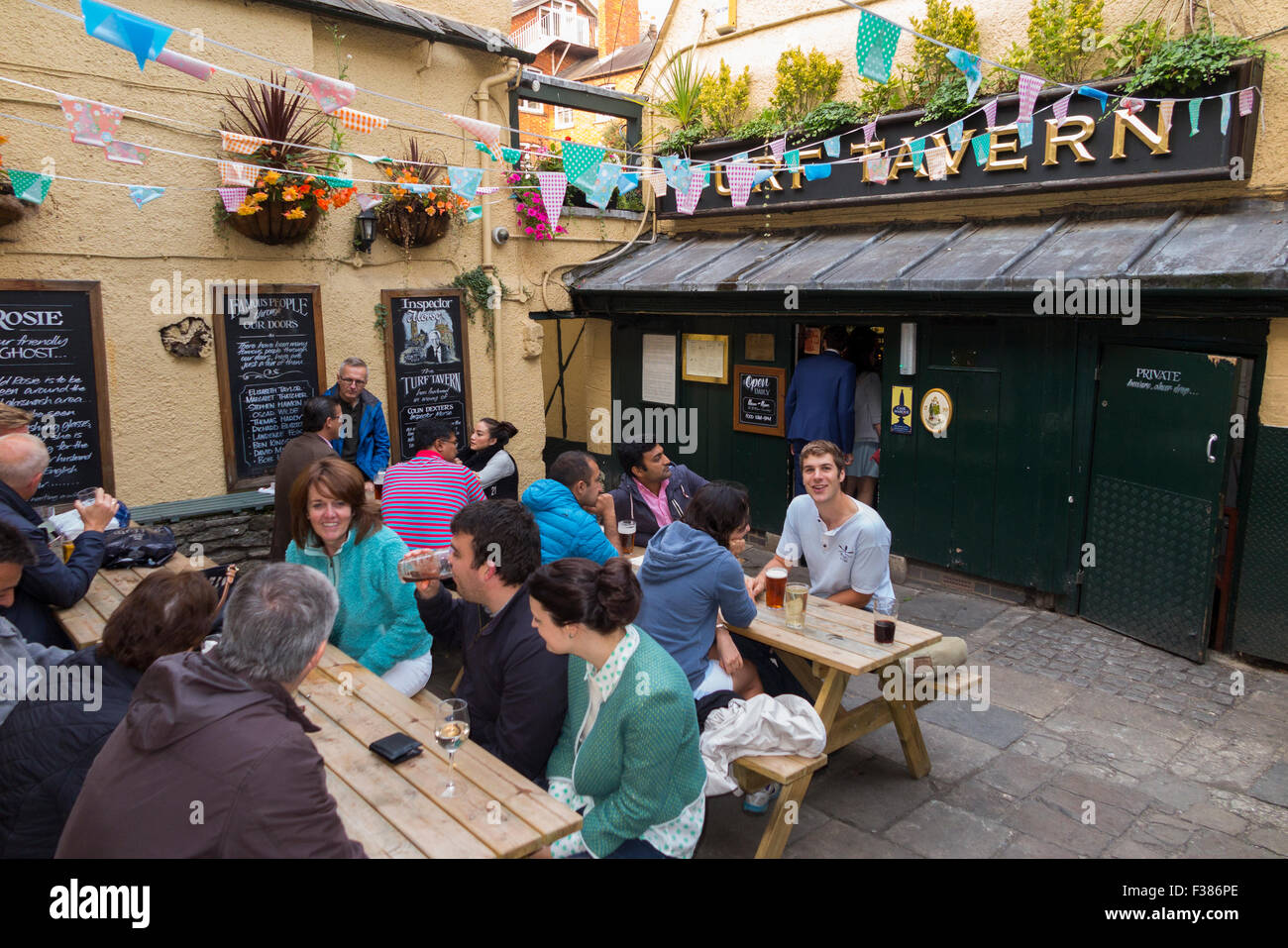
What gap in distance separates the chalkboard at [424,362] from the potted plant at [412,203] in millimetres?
555

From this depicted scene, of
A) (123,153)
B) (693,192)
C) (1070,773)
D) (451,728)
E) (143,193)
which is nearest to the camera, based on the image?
(451,728)

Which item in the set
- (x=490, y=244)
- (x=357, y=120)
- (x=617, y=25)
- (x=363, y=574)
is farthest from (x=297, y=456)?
(x=617, y=25)

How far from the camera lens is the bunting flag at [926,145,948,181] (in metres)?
7.23

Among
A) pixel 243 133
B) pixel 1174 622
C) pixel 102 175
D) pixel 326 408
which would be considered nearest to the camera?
pixel 326 408

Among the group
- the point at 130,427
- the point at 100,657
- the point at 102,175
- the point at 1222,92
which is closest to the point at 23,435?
the point at 100,657

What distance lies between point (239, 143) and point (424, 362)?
2.52m

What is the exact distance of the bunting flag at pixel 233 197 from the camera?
6.54 meters

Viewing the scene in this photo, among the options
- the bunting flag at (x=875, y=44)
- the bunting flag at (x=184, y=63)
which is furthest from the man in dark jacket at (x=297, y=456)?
the bunting flag at (x=875, y=44)

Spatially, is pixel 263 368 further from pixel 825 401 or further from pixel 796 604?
pixel 796 604

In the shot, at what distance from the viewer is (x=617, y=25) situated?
2883 cm

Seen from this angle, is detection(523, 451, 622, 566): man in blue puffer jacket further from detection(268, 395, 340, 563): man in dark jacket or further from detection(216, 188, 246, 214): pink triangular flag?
detection(216, 188, 246, 214): pink triangular flag

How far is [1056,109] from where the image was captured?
630 centimetres
